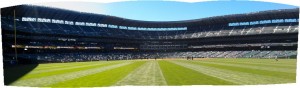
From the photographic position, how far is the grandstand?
171 ft

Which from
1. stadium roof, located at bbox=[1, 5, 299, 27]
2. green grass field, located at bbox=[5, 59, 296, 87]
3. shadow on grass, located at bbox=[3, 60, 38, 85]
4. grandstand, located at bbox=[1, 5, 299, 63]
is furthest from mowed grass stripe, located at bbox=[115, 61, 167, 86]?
stadium roof, located at bbox=[1, 5, 299, 27]

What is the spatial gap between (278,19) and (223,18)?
38.3 ft

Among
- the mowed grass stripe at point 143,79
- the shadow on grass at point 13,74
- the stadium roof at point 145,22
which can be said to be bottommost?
the shadow on grass at point 13,74

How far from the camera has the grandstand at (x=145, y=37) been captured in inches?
2048

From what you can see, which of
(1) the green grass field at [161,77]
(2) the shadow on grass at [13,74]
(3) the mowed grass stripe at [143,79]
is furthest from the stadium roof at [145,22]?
(3) the mowed grass stripe at [143,79]

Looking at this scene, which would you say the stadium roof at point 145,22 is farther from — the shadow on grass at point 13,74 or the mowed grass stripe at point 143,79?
the mowed grass stripe at point 143,79

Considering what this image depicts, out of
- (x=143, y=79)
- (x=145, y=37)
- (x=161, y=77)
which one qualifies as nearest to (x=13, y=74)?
(x=143, y=79)

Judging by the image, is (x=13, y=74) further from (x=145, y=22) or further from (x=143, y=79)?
(x=145, y=22)

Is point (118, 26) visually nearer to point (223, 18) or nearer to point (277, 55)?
point (223, 18)

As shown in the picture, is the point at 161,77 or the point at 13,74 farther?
the point at 13,74

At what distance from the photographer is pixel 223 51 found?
228ft

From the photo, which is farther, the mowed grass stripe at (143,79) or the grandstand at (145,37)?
the grandstand at (145,37)

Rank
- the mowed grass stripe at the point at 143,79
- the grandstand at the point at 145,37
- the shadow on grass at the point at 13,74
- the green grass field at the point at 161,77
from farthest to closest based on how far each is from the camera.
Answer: the grandstand at the point at 145,37 → the shadow on grass at the point at 13,74 → the mowed grass stripe at the point at 143,79 → the green grass field at the point at 161,77

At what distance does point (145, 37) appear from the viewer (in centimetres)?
7594
